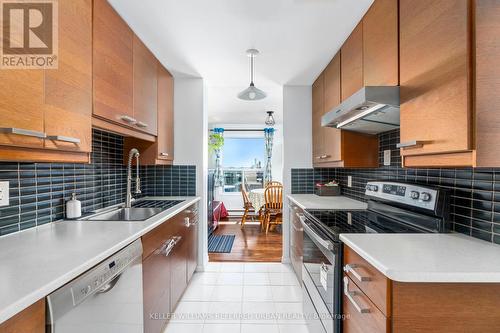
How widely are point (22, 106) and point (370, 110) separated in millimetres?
1682

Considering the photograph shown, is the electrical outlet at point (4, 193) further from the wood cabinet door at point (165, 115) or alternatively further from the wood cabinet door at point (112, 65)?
the wood cabinet door at point (165, 115)

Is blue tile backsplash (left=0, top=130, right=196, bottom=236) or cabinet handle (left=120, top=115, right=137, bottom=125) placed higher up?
cabinet handle (left=120, top=115, right=137, bottom=125)

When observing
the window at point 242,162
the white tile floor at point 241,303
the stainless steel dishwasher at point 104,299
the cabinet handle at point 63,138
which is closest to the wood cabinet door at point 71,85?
the cabinet handle at point 63,138

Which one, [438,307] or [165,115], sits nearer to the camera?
[438,307]

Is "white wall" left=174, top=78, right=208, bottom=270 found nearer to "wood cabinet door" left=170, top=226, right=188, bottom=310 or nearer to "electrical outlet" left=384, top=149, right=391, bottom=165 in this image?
"wood cabinet door" left=170, top=226, right=188, bottom=310

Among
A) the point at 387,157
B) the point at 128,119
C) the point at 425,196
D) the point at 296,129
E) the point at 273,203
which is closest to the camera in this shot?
the point at 425,196

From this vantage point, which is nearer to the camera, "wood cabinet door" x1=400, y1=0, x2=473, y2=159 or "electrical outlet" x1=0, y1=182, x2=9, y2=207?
"wood cabinet door" x1=400, y1=0, x2=473, y2=159

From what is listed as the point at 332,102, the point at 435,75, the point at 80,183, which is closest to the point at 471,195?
the point at 435,75

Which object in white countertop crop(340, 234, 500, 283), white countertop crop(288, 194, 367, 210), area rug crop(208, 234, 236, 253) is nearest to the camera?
white countertop crop(340, 234, 500, 283)

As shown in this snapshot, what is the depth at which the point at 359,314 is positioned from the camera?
3.53 ft

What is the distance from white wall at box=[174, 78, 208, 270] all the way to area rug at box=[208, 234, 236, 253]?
662mm

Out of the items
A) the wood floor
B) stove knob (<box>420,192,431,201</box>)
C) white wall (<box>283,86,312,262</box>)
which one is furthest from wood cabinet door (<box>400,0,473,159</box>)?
the wood floor

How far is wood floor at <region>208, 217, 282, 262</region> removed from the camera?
3.29 meters

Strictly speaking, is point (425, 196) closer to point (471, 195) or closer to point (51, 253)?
point (471, 195)
